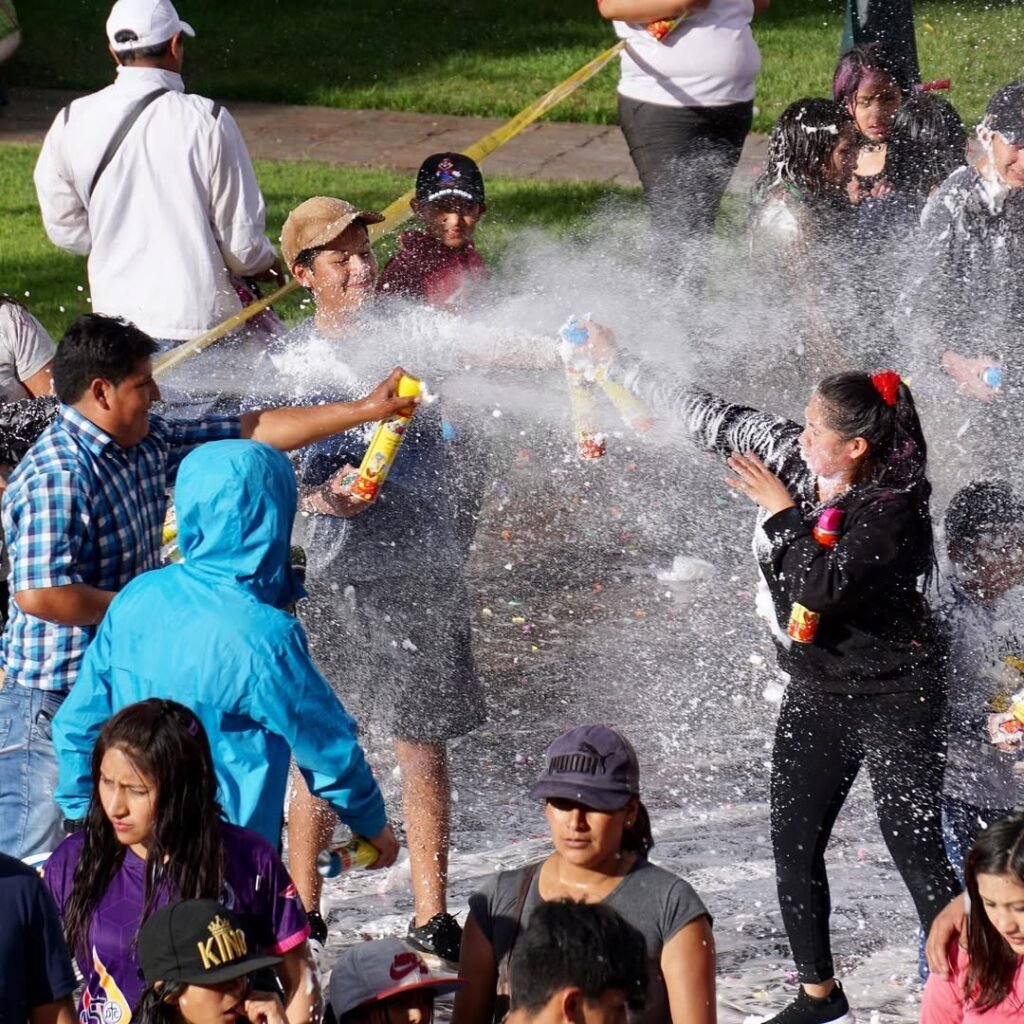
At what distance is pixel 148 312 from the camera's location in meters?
6.91

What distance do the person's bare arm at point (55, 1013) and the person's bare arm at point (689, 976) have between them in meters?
1.09

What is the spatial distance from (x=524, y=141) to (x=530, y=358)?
24.2 feet

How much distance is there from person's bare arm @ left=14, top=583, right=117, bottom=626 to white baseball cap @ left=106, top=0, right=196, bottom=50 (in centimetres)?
281

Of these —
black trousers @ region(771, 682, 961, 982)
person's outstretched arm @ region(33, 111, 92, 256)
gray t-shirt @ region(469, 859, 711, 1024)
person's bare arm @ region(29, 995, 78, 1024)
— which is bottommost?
black trousers @ region(771, 682, 961, 982)

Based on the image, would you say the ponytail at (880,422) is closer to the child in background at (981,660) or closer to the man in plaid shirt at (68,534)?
the child in background at (981,660)

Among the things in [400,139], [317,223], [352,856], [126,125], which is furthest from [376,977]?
[400,139]

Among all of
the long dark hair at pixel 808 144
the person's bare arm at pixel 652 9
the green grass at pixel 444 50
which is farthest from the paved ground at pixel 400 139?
the long dark hair at pixel 808 144

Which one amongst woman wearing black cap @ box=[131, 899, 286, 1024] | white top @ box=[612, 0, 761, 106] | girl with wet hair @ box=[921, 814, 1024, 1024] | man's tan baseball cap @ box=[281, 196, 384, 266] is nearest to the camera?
woman wearing black cap @ box=[131, 899, 286, 1024]

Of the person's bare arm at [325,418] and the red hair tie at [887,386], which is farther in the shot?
the person's bare arm at [325,418]

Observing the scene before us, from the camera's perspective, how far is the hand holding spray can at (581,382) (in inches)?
243

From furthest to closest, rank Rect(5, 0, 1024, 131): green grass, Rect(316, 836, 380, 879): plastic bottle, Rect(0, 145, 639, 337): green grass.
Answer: Rect(5, 0, 1024, 131): green grass → Rect(0, 145, 639, 337): green grass → Rect(316, 836, 380, 879): plastic bottle

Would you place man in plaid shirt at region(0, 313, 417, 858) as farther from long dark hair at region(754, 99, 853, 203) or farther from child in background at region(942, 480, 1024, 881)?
long dark hair at region(754, 99, 853, 203)

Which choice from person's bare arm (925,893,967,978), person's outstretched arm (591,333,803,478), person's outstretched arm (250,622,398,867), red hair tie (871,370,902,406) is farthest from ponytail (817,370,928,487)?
person's outstretched arm (250,622,398,867)

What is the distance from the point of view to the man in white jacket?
22.2 feet
